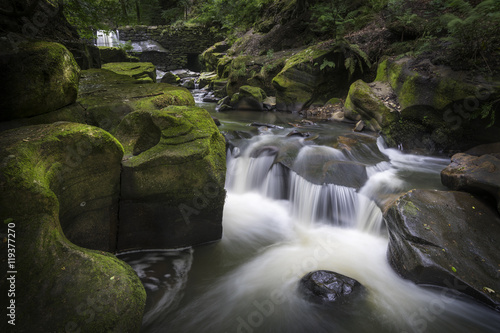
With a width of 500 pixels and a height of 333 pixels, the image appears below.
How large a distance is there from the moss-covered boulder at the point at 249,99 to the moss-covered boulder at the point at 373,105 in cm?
466

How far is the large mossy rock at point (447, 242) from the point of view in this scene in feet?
10.6

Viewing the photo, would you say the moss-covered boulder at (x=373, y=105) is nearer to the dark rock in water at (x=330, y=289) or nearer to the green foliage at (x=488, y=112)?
the green foliage at (x=488, y=112)

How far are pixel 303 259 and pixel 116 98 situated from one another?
4.62m

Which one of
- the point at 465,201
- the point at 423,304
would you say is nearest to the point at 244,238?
the point at 423,304

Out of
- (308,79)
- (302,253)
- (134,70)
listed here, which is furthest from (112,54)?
(302,253)

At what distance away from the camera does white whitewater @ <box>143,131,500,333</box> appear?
3.00 metres

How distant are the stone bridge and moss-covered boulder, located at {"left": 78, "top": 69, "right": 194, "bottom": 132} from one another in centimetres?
1945

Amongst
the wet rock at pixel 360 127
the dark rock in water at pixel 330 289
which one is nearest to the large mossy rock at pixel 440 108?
the wet rock at pixel 360 127

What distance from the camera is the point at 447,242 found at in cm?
354

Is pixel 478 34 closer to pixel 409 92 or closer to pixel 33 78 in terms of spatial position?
pixel 409 92

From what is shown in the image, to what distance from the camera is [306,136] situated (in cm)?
806

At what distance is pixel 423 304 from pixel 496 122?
553 centimetres

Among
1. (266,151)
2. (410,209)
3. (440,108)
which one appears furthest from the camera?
(266,151)

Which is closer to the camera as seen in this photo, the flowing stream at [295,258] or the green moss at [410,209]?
the flowing stream at [295,258]
